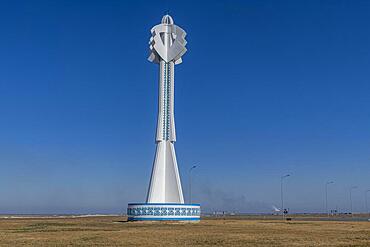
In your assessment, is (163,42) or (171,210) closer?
(171,210)

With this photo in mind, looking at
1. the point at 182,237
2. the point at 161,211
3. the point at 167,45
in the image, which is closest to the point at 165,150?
the point at 161,211

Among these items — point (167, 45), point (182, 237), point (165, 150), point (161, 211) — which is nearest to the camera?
point (182, 237)

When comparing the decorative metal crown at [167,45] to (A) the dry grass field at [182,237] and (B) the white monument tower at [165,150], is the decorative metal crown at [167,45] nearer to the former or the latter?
(B) the white monument tower at [165,150]

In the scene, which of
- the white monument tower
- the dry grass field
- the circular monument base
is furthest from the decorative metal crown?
the dry grass field

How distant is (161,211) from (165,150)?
8.88 metres

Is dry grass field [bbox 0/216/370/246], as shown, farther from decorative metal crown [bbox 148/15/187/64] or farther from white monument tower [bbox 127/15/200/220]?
decorative metal crown [bbox 148/15/187/64]

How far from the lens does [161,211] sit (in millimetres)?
64188

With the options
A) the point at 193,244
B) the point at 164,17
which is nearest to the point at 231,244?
the point at 193,244

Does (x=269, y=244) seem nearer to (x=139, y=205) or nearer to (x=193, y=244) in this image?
(x=193, y=244)

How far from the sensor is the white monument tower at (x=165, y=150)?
64.8m

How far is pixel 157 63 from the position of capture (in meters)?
72.7

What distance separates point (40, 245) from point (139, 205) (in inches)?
1448

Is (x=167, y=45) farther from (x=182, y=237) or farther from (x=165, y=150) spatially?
(x=182, y=237)

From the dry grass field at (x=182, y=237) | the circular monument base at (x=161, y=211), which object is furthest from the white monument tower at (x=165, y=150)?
the dry grass field at (x=182, y=237)
